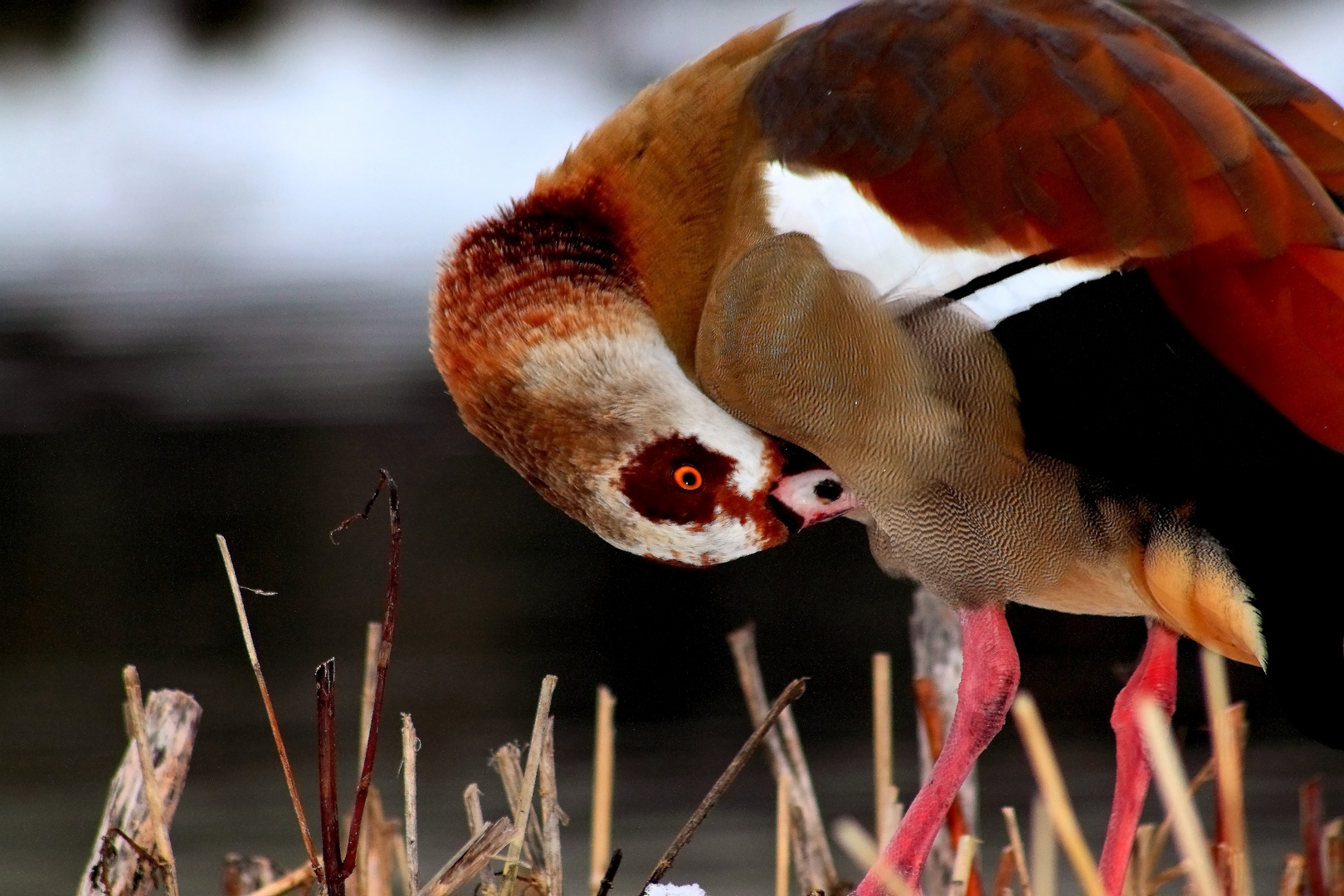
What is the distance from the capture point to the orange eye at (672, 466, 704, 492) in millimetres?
1874

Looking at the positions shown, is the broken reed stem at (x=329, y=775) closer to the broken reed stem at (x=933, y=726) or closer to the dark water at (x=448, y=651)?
the broken reed stem at (x=933, y=726)

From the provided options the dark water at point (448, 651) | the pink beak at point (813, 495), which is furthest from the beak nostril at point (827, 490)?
the dark water at point (448, 651)

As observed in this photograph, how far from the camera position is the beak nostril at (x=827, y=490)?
1.89 meters

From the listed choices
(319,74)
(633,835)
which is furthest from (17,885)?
(319,74)

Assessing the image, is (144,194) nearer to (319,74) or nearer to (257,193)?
(257,193)

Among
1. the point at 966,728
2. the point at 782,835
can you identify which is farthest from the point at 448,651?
the point at 966,728

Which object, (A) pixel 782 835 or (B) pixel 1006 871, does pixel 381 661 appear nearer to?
(A) pixel 782 835

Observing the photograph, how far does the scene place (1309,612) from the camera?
1541mm

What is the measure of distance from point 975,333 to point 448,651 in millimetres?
2432

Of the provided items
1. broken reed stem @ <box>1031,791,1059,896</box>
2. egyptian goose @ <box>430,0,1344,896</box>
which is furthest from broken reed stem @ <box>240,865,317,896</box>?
broken reed stem @ <box>1031,791,1059,896</box>

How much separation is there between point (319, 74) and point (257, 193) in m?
0.79

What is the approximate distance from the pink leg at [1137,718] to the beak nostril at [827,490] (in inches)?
18.2

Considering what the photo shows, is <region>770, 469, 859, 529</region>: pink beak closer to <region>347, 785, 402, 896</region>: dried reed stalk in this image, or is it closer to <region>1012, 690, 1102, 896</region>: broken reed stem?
<region>347, 785, 402, 896</region>: dried reed stalk

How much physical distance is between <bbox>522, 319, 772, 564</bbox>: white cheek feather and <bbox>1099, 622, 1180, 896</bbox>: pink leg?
0.57 meters
